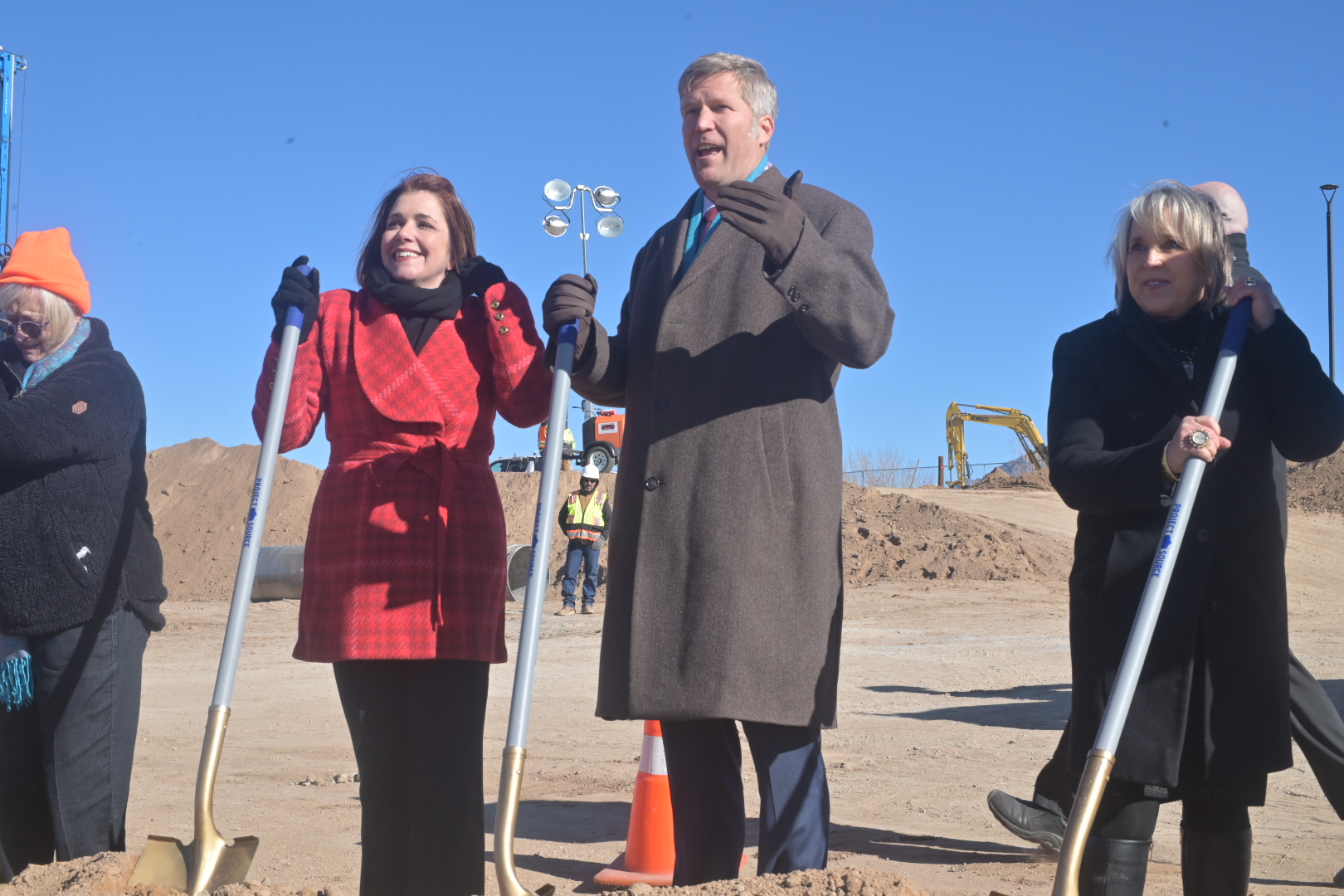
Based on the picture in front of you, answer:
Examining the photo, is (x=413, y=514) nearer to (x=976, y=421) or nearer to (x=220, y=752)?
(x=220, y=752)

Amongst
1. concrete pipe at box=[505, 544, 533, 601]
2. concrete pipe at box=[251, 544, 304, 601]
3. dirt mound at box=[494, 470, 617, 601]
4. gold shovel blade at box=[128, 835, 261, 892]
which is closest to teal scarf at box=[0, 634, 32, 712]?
gold shovel blade at box=[128, 835, 261, 892]

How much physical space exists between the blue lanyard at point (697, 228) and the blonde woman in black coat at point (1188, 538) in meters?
0.83

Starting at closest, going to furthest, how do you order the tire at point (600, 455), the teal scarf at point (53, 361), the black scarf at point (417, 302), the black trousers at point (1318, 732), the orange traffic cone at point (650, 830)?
1. the black scarf at point (417, 302)
2. the teal scarf at point (53, 361)
3. the black trousers at point (1318, 732)
4. the orange traffic cone at point (650, 830)
5. the tire at point (600, 455)

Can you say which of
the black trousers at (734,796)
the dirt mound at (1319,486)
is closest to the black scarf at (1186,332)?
the black trousers at (734,796)

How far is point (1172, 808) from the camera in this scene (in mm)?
5160

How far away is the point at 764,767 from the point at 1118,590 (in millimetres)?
834

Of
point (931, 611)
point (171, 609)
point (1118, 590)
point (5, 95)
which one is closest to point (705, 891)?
point (1118, 590)

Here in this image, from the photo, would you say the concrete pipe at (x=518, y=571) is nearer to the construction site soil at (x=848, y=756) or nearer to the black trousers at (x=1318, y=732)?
the construction site soil at (x=848, y=756)

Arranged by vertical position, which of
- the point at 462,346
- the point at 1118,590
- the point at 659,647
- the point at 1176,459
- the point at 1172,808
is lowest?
the point at 1172,808

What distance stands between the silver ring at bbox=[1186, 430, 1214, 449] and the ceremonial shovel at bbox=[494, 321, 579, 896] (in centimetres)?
130

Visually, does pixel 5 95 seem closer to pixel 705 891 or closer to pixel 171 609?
pixel 171 609

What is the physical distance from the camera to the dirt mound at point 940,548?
2058cm

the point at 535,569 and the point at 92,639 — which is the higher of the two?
the point at 535,569

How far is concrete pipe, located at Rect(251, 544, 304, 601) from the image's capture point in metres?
18.1
